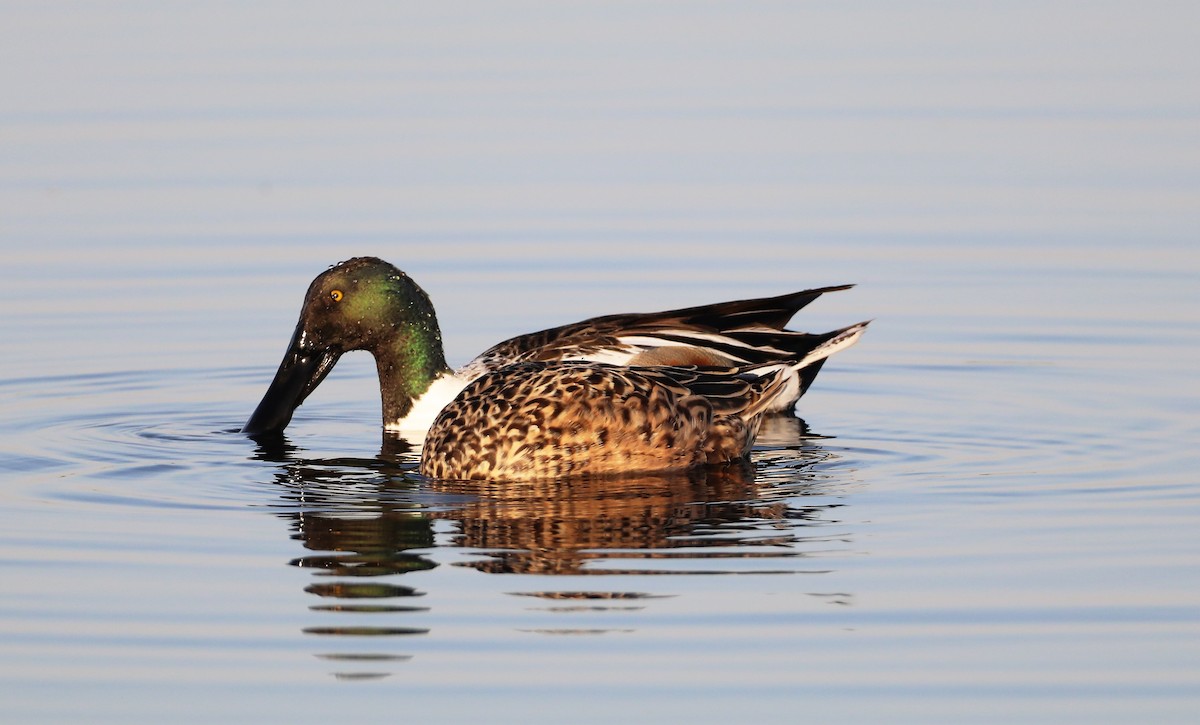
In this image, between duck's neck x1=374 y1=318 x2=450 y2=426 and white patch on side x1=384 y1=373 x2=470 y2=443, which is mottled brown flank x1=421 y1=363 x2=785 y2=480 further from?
duck's neck x1=374 y1=318 x2=450 y2=426

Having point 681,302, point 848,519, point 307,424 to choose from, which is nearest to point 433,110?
point 681,302

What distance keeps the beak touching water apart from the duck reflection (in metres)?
0.71

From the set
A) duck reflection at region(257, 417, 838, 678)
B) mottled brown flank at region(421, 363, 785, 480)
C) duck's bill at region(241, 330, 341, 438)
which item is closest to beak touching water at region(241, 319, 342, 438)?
duck's bill at region(241, 330, 341, 438)

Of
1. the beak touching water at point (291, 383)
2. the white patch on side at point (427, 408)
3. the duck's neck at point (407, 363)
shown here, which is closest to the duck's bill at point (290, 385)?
the beak touching water at point (291, 383)

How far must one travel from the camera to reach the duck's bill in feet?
36.6

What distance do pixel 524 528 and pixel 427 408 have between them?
2938mm

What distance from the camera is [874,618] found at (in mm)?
7246

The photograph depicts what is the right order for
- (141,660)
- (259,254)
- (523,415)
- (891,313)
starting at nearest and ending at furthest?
(141,660) → (523,415) → (891,313) → (259,254)

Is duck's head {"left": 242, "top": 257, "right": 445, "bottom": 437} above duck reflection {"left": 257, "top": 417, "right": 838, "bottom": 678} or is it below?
above

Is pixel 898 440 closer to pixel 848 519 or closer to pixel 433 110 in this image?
pixel 848 519

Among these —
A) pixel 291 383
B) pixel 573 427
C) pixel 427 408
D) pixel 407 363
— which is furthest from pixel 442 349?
pixel 573 427

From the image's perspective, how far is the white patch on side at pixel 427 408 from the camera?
11.4 metres

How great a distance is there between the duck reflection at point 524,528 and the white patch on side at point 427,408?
87 centimetres

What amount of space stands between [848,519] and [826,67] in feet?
37.2
